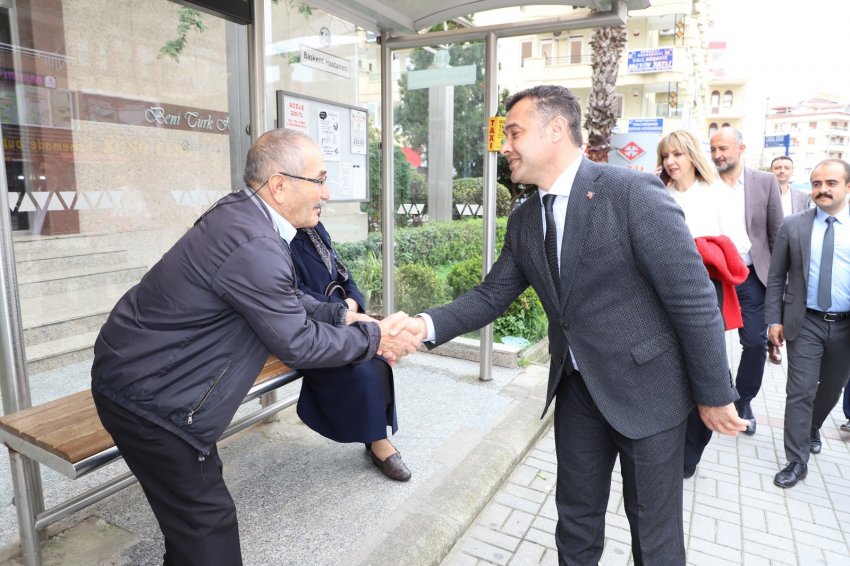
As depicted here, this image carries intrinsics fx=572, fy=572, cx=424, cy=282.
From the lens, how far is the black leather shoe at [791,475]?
3.62 m

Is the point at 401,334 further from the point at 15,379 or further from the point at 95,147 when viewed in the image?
the point at 95,147

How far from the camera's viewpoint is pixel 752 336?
422 cm

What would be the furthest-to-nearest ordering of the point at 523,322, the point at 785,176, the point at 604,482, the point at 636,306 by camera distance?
the point at 785,176, the point at 523,322, the point at 604,482, the point at 636,306

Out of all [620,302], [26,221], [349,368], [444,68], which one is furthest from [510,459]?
[26,221]

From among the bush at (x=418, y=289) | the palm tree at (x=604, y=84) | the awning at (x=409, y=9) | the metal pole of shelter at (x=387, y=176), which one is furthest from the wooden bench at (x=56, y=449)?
the palm tree at (x=604, y=84)

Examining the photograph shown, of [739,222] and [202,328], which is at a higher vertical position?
[739,222]

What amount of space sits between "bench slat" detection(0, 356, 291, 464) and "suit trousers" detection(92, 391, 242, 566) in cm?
25

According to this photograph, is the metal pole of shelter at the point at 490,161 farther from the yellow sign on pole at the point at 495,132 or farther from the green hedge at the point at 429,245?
the green hedge at the point at 429,245

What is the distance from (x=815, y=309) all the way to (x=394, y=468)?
9.25 ft

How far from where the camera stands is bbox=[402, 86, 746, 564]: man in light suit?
185 cm

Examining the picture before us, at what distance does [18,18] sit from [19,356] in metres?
2.49

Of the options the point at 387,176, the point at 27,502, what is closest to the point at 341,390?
the point at 27,502

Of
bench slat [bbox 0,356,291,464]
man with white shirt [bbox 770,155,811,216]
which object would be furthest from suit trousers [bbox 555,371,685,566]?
man with white shirt [bbox 770,155,811,216]

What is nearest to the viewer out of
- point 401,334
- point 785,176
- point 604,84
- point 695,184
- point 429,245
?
point 401,334
